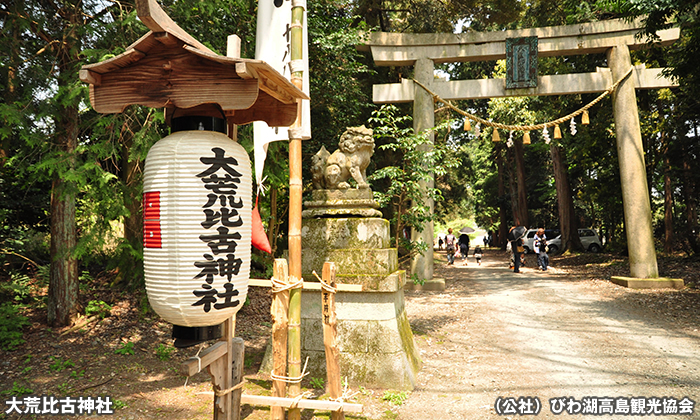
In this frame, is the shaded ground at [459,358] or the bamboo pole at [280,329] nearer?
the bamboo pole at [280,329]

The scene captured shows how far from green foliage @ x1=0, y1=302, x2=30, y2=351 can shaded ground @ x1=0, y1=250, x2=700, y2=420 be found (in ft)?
0.38

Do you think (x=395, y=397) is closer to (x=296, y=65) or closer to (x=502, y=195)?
(x=296, y=65)

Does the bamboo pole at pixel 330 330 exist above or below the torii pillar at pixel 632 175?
below

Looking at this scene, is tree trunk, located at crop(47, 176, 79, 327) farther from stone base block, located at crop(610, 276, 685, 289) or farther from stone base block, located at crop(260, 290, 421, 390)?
stone base block, located at crop(610, 276, 685, 289)

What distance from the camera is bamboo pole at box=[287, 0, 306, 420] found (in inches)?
132

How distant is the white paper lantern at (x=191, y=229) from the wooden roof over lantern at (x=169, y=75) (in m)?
0.25

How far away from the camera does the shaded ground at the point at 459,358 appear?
4215 mm

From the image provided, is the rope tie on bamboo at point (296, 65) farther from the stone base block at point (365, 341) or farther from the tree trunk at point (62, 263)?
the tree trunk at point (62, 263)

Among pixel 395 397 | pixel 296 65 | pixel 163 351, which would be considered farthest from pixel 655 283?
pixel 163 351

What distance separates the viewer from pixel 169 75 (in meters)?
2.35

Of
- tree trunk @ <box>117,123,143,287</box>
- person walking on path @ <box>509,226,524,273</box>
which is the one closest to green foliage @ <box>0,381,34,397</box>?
tree trunk @ <box>117,123,143,287</box>

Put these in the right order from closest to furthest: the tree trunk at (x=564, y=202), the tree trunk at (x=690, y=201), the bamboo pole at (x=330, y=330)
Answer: the bamboo pole at (x=330, y=330) < the tree trunk at (x=690, y=201) < the tree trunk at (x=564, y=202)

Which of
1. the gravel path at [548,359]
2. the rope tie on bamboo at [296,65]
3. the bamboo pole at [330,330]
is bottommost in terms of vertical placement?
the gravel path at [548,359]

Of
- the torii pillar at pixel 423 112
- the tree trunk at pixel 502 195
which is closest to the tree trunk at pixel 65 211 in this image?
the torii pillar at pixel 423 112
